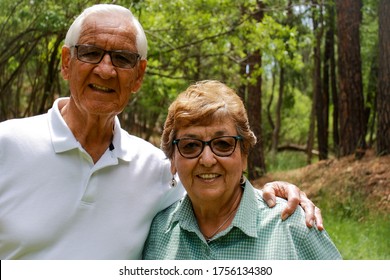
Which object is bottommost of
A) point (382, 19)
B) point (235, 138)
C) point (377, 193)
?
point (377, 193)

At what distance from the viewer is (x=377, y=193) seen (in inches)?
294

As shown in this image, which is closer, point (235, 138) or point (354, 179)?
point (235, 138)

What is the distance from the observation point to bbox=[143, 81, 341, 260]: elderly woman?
2.21 m

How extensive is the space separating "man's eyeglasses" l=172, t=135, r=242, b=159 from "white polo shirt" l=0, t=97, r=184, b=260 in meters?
0.43

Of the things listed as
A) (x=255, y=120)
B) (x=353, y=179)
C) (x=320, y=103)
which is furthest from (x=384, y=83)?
(x=320, y=103)

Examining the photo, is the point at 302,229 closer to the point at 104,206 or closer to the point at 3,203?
the point at 104,206

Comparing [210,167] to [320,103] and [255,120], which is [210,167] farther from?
[320,103]

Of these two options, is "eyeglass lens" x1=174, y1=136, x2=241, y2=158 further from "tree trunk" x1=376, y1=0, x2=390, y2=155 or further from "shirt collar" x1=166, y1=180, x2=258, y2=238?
"tree trunk" x1=376, y1=0, x2=390, y2=155

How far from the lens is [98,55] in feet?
8.41

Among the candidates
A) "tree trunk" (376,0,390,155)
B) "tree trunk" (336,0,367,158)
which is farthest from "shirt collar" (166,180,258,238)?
"tree trunk" (336,0,367,158)

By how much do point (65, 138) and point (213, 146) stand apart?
724 mm
